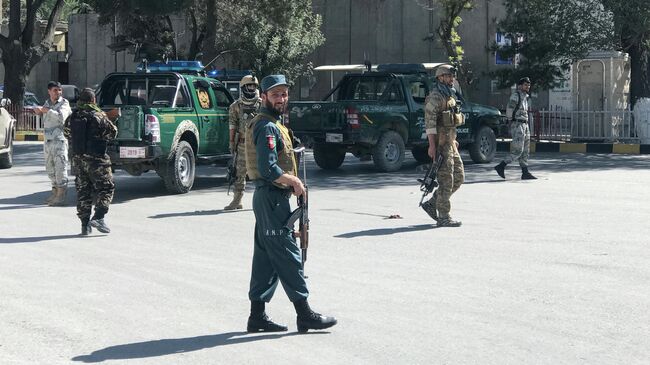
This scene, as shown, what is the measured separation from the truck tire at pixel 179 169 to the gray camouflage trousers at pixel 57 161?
66.3 inches

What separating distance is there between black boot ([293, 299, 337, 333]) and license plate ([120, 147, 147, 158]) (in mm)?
8734

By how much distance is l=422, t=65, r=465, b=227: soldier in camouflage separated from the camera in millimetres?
12562

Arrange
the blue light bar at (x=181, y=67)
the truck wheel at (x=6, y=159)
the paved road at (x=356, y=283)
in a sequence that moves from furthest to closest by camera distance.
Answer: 1. the truck wheel at (x=6, y=159)
2. the blue light bar at (x=181, y=67)
3. the paved road at (x=356, y=283)

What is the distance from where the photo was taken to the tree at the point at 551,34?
27281mm

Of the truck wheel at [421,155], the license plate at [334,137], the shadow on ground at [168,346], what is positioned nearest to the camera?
the shadow on ground at [168,346]

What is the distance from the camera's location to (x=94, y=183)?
487 inches

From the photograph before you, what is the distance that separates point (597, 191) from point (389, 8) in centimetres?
2397

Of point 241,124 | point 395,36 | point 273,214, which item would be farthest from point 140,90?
point 395,36

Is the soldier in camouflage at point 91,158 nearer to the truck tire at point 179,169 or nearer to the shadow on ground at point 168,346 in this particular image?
the truck tire at point 179,169

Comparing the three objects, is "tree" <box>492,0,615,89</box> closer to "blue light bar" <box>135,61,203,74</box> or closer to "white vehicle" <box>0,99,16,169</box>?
"blue light bar" <box>135,61,203,74</box>

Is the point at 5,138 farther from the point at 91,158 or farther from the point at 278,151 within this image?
the point at 278,151

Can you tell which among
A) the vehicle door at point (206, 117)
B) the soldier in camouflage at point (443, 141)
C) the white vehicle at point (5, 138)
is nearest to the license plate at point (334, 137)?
the vehicle door at point (206, 117)

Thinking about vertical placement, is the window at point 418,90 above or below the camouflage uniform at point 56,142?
above

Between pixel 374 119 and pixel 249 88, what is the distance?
223 inches
